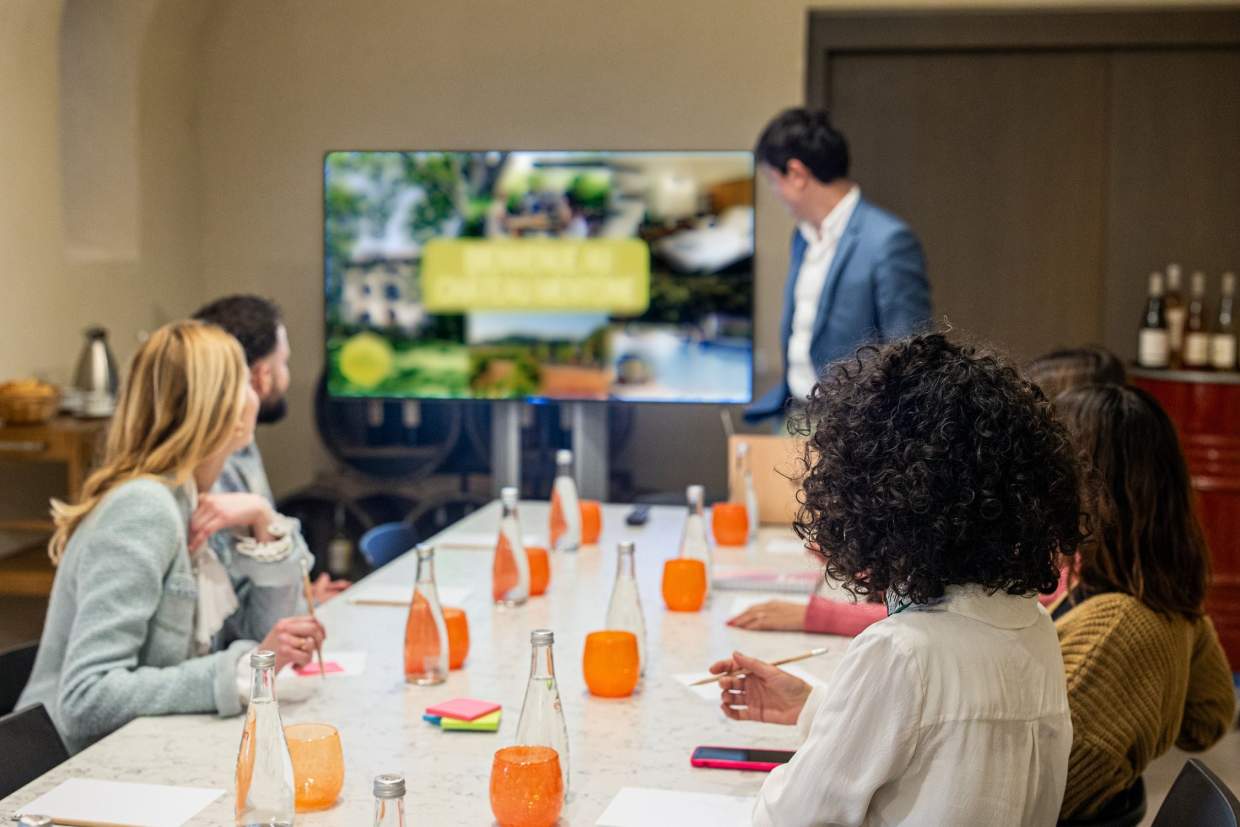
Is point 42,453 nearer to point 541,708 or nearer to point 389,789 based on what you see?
point 541,708

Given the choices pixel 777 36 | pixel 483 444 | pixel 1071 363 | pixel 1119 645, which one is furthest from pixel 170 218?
pixel 1119 645

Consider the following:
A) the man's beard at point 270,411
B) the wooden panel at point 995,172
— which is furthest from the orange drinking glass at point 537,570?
the wooden panel at point 995,172

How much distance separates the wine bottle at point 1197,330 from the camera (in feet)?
15.3

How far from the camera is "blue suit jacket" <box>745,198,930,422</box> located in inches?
142

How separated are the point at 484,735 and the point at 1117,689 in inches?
31.1

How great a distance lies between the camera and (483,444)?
17.3ft

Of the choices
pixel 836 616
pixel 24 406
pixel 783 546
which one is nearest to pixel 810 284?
pixel 783 546

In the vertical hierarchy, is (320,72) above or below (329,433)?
above

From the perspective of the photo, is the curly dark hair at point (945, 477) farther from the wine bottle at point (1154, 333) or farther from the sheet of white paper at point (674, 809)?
the wine bottle at point (1154, 333)

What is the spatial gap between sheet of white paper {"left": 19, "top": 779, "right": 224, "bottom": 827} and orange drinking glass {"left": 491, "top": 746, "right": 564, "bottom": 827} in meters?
0.34

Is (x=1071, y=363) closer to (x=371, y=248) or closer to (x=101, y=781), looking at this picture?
(x=101, y=781)

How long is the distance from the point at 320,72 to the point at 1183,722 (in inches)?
166

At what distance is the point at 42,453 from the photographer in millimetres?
3801

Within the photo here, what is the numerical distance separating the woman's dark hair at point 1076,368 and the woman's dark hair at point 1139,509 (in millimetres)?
807
